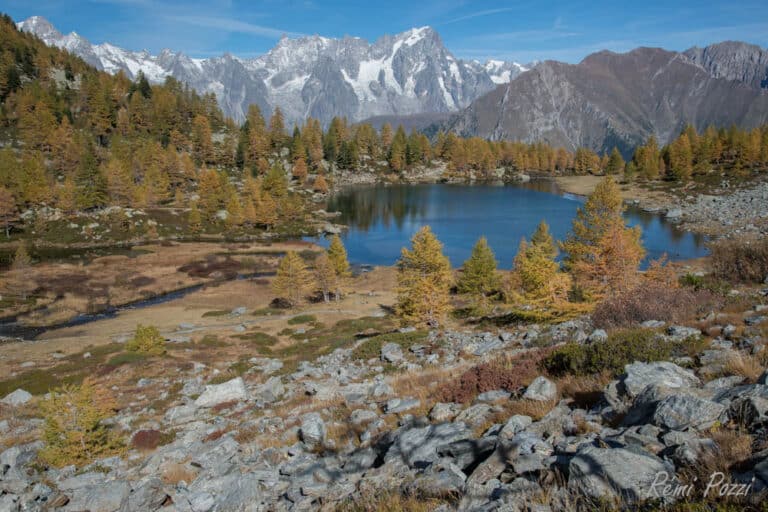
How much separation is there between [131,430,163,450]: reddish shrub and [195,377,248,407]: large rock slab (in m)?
3.50

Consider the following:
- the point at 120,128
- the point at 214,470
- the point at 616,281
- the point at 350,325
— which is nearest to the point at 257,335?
the point at 350,325

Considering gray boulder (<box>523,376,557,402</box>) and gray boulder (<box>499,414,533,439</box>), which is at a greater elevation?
gray boulder (<box>499,414,533,439</box>)

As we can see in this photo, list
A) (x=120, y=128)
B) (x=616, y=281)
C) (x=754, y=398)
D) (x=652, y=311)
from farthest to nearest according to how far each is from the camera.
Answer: (x=120, y=128), (x=616, y=281), (x=652, y=311), (x=754, y=398)

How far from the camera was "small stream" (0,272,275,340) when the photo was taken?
173 ft

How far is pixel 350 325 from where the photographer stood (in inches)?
1821

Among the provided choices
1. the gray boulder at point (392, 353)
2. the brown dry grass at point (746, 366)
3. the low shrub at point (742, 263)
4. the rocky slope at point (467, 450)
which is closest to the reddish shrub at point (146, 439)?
the rocky slope at point (467, 450)

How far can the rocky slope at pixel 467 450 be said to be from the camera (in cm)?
529

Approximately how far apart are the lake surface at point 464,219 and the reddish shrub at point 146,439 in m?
64.2

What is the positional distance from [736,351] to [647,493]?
643 cm

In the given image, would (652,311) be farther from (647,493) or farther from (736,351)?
(647,493)

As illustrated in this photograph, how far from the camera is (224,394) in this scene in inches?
861

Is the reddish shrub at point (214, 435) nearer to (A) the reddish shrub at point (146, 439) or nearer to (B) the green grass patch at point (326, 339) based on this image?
(A) the reddish shrub at point (146, 439)

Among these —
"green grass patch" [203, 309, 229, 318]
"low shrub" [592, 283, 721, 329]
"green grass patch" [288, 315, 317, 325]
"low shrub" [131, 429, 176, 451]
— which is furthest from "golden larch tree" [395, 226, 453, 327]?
"green grass patch" [203, 309, 229, 318]

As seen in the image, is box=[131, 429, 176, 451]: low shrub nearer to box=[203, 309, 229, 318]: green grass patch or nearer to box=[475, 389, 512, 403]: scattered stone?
box=[475, 389, 512, 403]: scattered stone
